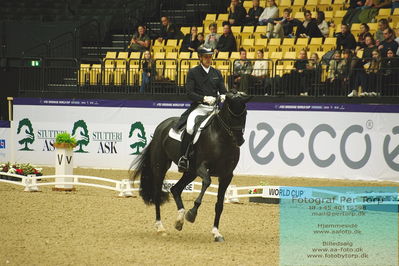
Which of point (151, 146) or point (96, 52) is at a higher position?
point (96, 52)

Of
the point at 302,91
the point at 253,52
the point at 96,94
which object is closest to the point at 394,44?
the point at 302,91

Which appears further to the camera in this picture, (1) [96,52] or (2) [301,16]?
(1) [96,52]

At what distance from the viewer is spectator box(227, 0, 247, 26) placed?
24.1 meters

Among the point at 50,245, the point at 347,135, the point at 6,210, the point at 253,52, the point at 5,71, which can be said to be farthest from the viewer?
the point at 5,71

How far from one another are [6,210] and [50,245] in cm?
390

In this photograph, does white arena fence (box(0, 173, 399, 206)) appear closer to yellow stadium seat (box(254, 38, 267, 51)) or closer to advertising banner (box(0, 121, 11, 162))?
advertising banner (box(0, 121, 11, 162))

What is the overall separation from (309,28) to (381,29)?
8.40 feet

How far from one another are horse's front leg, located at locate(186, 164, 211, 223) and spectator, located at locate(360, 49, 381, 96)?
8876 millimetres

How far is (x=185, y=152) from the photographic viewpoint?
11.7 metres

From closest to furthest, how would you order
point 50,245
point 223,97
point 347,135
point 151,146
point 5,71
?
1. point 50,245
2. point 223,97
3. point 151,146
4. point 347,135
5. point 5,71

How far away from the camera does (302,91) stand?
19953 mm

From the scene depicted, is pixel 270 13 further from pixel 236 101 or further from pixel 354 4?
pixel 236 101

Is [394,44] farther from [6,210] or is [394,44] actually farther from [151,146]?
[6,210]

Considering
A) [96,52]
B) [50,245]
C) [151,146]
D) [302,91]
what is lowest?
[50,245]
